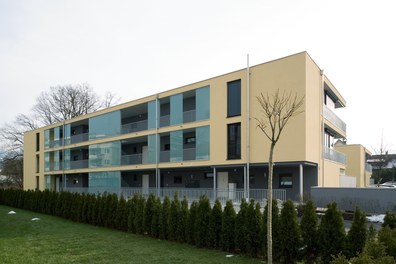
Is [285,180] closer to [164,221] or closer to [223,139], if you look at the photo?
[223,139]

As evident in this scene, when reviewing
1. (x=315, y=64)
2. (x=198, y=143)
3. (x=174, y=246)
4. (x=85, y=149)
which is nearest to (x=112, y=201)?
(x=174, y=246)

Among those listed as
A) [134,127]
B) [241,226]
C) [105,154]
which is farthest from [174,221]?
[105,154]

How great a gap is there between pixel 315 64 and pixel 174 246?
655 inches

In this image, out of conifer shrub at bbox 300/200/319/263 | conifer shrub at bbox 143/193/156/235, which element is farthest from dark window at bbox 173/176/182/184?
conifer shrub at bbox 300/200/319/263

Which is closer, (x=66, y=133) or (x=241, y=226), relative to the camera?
(x=241, y=226)

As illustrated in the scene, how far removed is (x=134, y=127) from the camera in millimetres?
32906

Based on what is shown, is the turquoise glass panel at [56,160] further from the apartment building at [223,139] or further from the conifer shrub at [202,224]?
the conifer shrub at [202,224]

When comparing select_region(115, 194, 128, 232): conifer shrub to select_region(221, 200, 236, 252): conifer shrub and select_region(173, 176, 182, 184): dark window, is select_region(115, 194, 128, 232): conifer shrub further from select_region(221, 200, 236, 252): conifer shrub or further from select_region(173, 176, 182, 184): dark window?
select_region(173, 176, 182, 184): dark window

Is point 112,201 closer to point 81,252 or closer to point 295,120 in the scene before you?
point 81,252

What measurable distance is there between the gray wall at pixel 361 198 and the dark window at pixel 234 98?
733 centimetres

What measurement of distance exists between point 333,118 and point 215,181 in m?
10.7

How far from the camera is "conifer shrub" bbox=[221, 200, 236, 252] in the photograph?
10.2m

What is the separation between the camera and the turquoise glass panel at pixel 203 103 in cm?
2561

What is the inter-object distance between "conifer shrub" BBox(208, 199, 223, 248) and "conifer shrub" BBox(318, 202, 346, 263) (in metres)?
3.19
